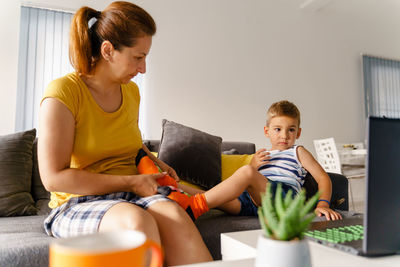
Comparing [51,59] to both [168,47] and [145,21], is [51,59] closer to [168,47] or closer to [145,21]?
[168,47]

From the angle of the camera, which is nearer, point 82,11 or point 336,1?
point 82,11

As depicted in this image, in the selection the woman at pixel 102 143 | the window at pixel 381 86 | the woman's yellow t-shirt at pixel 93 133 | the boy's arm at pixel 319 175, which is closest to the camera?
the woman at pixel 102 143

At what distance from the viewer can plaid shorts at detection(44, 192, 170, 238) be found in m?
1.01

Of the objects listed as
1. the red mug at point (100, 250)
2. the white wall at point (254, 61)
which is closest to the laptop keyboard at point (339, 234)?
the red mug at point (100, 250)

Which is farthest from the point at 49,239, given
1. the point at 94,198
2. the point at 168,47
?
the point at 168,47

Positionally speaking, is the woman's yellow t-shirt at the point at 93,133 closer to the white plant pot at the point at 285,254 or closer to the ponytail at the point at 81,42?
the ponytail at the point at 81,42

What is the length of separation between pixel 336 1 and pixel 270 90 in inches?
73.6

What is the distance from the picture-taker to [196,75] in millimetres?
4230

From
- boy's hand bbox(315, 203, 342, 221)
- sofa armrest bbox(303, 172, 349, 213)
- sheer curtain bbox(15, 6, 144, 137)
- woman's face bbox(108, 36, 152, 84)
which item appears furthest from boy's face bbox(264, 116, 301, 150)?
sheer curtain bbox(15, 6, 144, 137)

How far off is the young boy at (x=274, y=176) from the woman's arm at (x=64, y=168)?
9.2 inches

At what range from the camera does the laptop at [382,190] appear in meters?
0.51

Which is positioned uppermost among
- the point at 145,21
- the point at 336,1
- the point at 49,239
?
the point at 336,1

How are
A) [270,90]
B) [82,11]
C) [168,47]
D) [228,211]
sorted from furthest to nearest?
[270,90] → [168,47] → [228,211] → [82,11]

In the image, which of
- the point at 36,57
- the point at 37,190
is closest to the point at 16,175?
the point at 37,190
